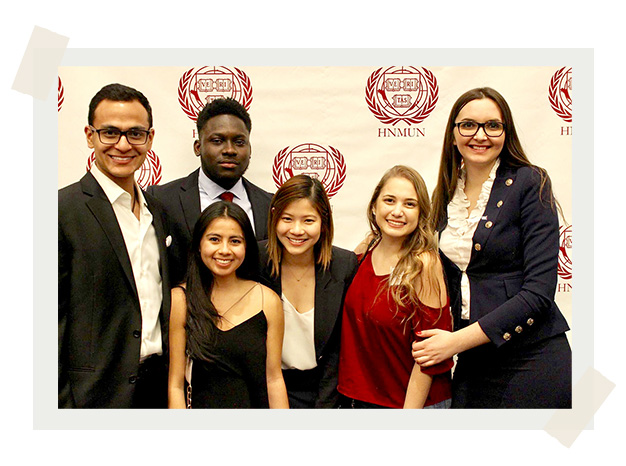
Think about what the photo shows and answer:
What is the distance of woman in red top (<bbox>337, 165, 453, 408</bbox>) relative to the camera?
278 centimetres

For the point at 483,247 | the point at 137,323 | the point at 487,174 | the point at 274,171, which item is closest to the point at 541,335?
the point at 483,247

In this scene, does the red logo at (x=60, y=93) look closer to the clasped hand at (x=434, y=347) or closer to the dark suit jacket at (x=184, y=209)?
the dark suit jacket at (x=184, y=209)

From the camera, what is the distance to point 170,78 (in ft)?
10.4

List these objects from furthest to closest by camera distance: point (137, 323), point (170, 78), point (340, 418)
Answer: point (170, 78) → point (340, 418) → point (137, 323)

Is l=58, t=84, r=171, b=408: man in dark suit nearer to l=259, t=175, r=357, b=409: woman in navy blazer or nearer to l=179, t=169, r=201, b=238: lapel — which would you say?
l=179, t=169, r=201, b=238: lapel

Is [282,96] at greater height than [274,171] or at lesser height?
greater

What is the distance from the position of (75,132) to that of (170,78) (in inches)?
23.2

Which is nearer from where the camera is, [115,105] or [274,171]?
[115,105]

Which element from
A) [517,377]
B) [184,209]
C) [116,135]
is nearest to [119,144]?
[116,135]

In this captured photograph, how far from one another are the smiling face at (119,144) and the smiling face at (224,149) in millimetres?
322

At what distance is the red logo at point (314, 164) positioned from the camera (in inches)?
127

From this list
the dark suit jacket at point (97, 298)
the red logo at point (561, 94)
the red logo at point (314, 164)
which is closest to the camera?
the dark suit jacket at point (97, 298)

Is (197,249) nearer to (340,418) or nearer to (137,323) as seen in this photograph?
(137,323)
